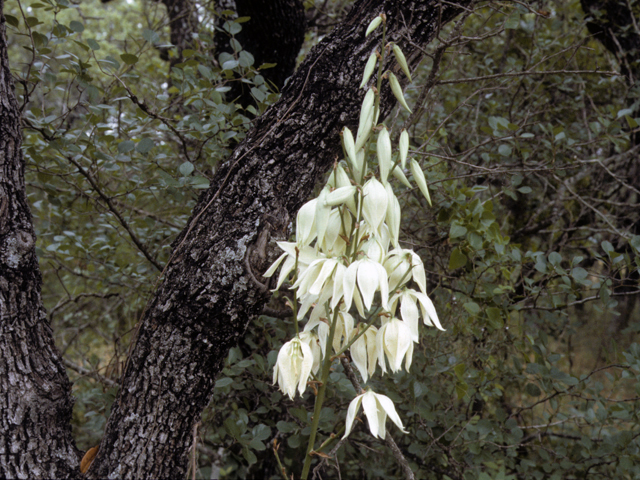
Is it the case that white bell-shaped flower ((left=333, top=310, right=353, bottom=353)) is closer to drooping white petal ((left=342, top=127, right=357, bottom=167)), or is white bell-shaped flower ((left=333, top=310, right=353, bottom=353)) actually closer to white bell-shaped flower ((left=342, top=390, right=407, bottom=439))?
white bell-shaped flower ((left=342, top=390, right=407, bottom=439))

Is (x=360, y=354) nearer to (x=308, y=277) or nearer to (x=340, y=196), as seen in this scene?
(x=308, y=277)

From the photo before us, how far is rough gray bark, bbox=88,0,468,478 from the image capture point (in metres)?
1.05

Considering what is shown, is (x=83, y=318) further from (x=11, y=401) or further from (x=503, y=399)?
(x=503, y=399)

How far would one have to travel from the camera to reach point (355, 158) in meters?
0.74

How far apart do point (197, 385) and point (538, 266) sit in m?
1.01

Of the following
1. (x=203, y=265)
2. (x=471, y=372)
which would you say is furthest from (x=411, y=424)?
(x=203, y=265)

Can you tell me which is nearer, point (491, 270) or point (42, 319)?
point (42, 319)

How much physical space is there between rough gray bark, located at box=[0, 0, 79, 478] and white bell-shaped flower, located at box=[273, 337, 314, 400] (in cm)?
57

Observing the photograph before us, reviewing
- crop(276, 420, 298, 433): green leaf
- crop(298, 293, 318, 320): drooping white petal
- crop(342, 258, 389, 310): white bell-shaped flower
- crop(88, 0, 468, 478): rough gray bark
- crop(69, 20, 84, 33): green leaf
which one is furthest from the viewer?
crop(276, 420, 298, 433): green leaf

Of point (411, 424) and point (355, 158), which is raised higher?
point (355, 158)

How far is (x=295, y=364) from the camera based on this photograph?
76 centimetres

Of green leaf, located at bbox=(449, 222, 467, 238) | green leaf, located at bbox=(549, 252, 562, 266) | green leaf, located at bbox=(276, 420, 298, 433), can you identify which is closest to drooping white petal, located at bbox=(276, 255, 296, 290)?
green leaf, located at bbox=(449, 222, 467, 238)

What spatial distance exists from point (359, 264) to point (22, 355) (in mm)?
751

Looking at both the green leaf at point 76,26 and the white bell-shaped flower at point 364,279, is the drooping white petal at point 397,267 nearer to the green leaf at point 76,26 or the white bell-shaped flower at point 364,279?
the white bell-shaped flower at point 364,279
